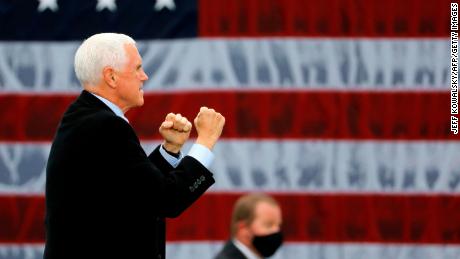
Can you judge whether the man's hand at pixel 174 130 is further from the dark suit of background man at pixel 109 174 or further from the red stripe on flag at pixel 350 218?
the red stripe on flag at pixel 350 218

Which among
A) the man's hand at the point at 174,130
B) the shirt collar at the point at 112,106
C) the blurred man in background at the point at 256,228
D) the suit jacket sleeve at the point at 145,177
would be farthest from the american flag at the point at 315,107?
the suit jacket sleeve at the point at 145,177

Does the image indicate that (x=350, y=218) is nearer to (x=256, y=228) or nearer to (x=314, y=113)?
(x=314, y=113)

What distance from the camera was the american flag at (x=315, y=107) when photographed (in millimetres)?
4020

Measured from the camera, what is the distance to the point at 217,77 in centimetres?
405

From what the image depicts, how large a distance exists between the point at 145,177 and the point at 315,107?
1902 millimetres

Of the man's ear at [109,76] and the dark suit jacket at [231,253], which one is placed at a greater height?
the man's ear at [109,76]

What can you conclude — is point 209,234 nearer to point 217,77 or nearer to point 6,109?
point 217,77

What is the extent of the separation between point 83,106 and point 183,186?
0.32 metres

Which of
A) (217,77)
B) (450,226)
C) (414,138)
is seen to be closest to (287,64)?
(217,77)

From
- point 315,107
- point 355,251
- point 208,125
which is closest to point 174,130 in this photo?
point 208,125

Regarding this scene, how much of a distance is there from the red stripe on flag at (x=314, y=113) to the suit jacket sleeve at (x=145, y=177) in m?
1.79

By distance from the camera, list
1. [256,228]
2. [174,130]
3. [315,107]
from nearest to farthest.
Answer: [256,228] → [174,130] → [315,107]

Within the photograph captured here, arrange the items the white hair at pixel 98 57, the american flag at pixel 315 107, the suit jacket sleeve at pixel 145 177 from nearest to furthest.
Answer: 1. the suit jacket sleeve at pixel 145 177
2. the white hair at pixel 98 57
3. the american flag at pixel 315 107

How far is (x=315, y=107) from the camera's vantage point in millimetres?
4035
